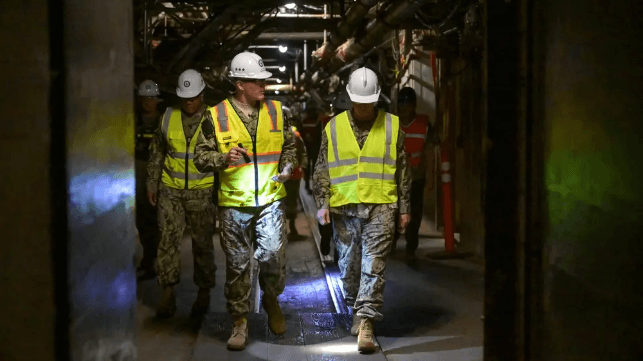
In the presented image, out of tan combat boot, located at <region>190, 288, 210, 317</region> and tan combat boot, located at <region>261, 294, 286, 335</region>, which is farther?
tan combat boot, located at <region>190, 288, 210, 317</region>

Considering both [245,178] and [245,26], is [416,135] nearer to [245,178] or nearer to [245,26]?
→ [245,178]

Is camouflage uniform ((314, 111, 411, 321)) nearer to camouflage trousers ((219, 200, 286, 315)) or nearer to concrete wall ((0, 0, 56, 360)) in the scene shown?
camouflage trousers ((219, 200, 286, 315))

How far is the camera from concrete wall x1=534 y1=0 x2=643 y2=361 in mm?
2029

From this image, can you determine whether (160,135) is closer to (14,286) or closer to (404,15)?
(404,15)

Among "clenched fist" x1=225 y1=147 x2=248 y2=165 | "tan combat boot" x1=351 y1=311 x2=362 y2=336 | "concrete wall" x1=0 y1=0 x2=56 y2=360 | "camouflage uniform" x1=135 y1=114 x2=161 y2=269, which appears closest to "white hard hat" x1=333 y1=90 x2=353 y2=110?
"camouflage uniform" x1=135 y1=114 x2=161 y2=269

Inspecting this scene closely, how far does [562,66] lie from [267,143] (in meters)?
3.51

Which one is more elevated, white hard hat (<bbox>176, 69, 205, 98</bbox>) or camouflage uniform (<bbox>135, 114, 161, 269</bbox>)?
white hard hat (<bbox>176, 69, 205, 98</bbox>)

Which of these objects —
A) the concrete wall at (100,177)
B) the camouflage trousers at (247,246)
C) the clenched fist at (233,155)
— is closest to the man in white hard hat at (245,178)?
the camouflage trousers at (247,246)

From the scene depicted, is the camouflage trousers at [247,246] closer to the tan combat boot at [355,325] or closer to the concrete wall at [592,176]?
the tan combat boot at [355,325]

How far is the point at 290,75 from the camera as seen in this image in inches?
1241

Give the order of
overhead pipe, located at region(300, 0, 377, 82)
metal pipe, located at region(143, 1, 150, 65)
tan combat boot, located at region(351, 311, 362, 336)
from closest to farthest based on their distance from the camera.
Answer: tan combat boot, located at region(351, 311, 362, 336) < overhead pipe, located at region(300, 0, 377, 82) < metal pipe, located at region(143, 1, 150, 65)

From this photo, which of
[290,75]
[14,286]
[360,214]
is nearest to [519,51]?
[14,286]

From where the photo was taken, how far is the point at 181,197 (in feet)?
21.6

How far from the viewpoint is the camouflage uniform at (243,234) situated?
563 centimetres
